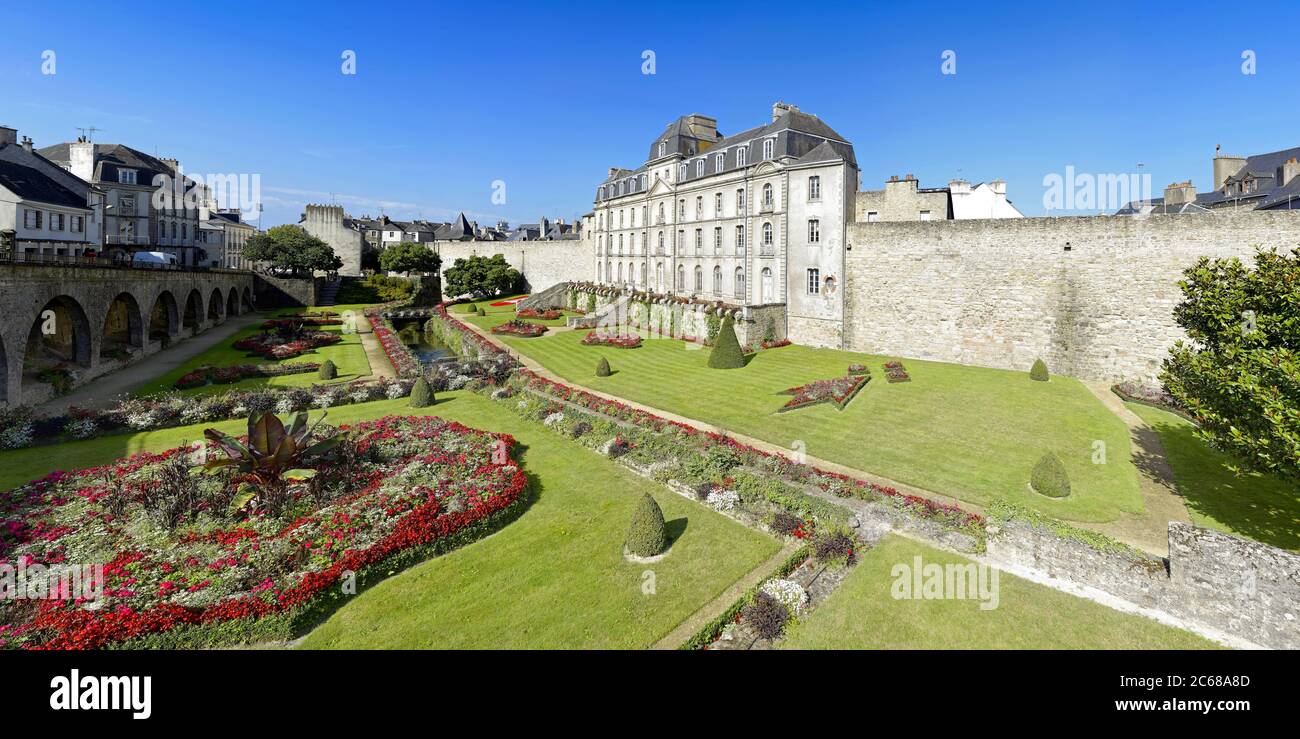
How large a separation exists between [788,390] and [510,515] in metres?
16.3

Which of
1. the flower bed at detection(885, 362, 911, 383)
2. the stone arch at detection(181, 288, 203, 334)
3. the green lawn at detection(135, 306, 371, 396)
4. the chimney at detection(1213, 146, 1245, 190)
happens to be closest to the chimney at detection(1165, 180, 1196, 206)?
the chimney at detection(1213, 146, 1245, 190)

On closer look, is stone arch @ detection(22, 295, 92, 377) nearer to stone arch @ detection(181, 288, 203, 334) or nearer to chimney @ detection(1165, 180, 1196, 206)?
stone arch @ detection(181, 288, 203, 334)

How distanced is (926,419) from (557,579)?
55.5 feet

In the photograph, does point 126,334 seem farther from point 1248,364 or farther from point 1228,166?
point 1228,166

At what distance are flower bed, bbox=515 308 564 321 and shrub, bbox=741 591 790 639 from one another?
46186 millimetres

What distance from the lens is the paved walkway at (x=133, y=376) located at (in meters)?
22.0

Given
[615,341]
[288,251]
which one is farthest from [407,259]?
[615,341]

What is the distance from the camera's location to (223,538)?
11.0m

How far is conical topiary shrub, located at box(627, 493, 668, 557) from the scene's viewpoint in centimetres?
1112

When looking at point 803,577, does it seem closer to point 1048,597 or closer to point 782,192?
point 1048,597

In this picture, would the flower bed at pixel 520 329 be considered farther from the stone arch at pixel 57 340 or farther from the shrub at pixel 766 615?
the shrub at pixel 766 615
